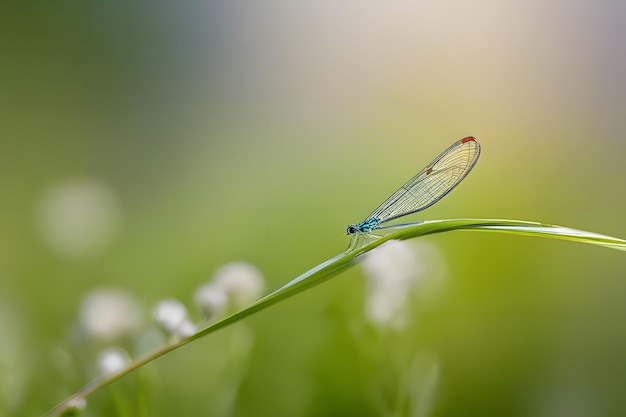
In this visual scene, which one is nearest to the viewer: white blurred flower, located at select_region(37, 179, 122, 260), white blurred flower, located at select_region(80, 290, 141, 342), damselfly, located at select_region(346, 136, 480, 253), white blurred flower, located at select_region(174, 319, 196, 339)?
white blurred flower, located at select_region(174, 319, 196, 339)

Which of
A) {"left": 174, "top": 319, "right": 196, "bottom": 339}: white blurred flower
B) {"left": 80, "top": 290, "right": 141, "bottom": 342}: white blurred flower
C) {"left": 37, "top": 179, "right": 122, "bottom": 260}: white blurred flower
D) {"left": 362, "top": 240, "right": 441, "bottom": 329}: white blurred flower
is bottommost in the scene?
{"left": 362, "top": 240, "right": 441, "bottom": 329}: white blurred flower

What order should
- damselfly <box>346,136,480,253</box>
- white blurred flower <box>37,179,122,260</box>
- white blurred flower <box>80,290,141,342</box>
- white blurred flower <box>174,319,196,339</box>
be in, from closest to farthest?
white blurred flower <box>174,319,196,339</box> < damselfly <box>346,136,480,253</box> < white blurred flower <box>80,290,141,342</box> < white blurred flower <box>37,179,122,260</box>


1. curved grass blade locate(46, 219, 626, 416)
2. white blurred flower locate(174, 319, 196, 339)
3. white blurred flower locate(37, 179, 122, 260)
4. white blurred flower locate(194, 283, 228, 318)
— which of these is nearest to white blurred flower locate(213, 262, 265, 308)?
white blurred flower locate(194, 283, 228, 318)

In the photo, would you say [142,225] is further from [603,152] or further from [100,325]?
[603,152]

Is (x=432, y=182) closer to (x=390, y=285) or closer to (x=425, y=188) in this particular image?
(x=425, y=188)

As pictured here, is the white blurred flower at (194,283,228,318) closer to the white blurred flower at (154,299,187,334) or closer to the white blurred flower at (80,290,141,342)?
the white blurred flower at (154,299,187,334)

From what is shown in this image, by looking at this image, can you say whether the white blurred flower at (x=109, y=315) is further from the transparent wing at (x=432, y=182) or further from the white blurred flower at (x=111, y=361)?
the transparent wing at (x=432, y=182)

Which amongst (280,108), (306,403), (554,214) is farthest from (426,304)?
(280,108)

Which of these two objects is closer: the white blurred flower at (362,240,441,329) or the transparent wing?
the transparent wing
